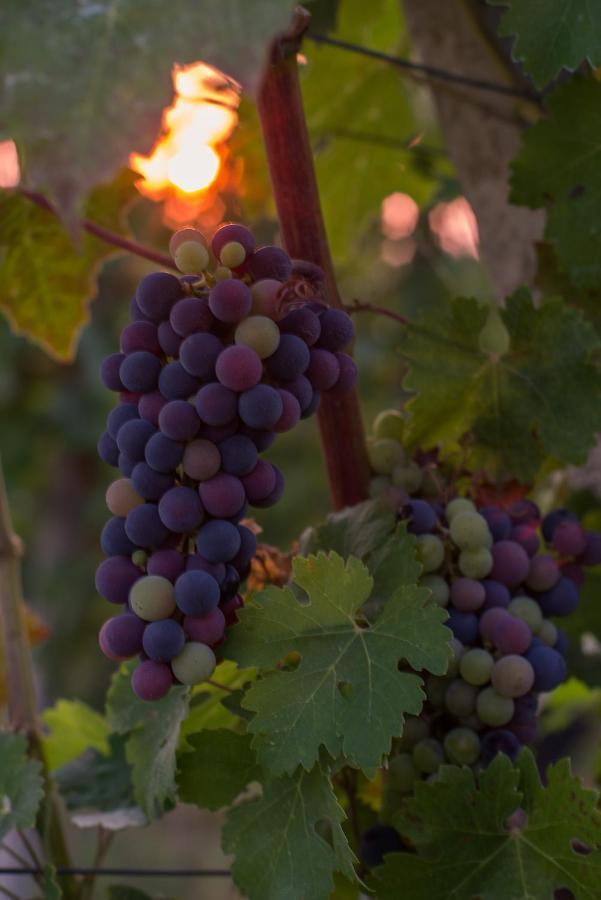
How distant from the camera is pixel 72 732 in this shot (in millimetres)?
981

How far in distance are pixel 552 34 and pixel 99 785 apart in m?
0.68

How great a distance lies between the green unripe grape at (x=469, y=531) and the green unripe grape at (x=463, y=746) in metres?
0.12

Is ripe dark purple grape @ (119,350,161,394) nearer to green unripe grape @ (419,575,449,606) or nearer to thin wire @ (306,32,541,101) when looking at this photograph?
green unripe grape @ (419,575,449,606)

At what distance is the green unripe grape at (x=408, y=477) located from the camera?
0.72m

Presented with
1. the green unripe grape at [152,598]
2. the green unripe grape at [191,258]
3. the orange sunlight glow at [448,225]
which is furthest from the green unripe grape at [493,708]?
the orange sunlight glow at [448,225]

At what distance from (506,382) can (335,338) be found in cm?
21

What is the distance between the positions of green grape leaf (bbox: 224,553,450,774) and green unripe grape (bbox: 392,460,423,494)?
0.42ft

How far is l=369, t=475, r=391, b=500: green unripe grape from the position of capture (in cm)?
72

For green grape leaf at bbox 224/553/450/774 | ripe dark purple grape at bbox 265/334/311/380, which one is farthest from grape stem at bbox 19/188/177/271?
green grape leaf at bbox 224/553/450/774

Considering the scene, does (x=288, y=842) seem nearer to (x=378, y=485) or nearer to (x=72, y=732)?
(x=378, y=485)

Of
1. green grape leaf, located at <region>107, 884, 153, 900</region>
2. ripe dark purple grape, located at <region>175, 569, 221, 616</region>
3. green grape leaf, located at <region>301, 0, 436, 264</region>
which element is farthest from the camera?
green grape leaf, located at <region>301, 0, 436, 264</region>

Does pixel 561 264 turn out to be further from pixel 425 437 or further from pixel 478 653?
pixel 478 653

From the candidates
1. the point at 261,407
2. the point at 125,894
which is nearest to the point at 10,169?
the point at 261,407

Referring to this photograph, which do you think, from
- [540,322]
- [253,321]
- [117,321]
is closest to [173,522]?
[253,321]
